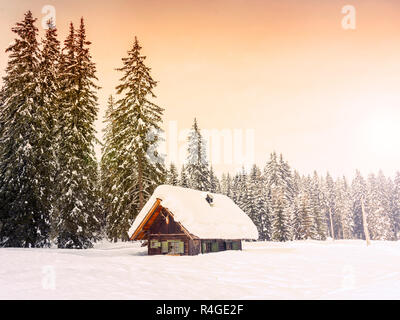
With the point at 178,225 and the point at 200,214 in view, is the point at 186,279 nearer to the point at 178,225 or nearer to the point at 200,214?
the point at 178,225

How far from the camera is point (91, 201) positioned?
2989cm

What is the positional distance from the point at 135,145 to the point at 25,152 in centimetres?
917

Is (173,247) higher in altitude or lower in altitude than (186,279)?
higher

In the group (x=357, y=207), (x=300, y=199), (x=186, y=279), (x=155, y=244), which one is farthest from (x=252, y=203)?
(x=186, y=279)

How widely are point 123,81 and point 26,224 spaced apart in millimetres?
15874

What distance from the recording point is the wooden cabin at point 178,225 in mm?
25828

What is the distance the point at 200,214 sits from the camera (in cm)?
2723

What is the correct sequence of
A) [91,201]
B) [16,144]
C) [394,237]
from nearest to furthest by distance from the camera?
[16,144] → [91,201] → [394,237]

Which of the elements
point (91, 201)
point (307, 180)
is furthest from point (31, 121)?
point (307, 180)

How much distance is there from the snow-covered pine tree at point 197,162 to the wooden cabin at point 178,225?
20.0m

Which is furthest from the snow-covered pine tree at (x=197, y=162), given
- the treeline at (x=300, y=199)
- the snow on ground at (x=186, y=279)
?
the snow on ground at (x=186, y=279)
